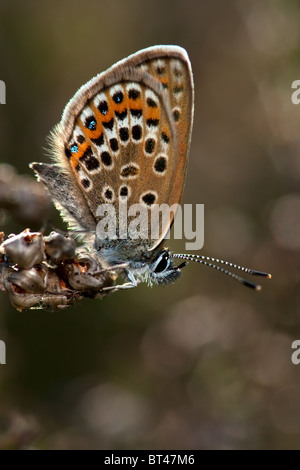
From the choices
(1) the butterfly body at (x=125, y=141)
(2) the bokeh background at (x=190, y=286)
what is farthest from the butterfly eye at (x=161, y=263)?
(2) the bokeh background at (x=190, y=286)

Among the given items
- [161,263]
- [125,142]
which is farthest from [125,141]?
[161,263]

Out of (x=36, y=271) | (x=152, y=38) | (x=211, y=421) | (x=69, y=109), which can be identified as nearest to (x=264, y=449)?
(x=211, y=421)

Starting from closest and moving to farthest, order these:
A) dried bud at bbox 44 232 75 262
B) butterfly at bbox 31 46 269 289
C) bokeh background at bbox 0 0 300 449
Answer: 1. dried bud at bbox 44 232 75 262
2. butterfly at bbox 31 46 269 289
3. bokeh background at bbox 0 0 300 449

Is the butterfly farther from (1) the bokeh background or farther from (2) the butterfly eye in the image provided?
(1) the bokeh background

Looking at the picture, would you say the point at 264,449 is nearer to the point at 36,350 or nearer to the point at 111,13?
the point at 36,350

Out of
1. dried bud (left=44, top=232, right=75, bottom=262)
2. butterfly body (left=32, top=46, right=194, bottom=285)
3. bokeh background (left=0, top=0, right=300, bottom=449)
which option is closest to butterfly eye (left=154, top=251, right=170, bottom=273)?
butterfly body (left=32, top=46, right=194, bottom=285)
